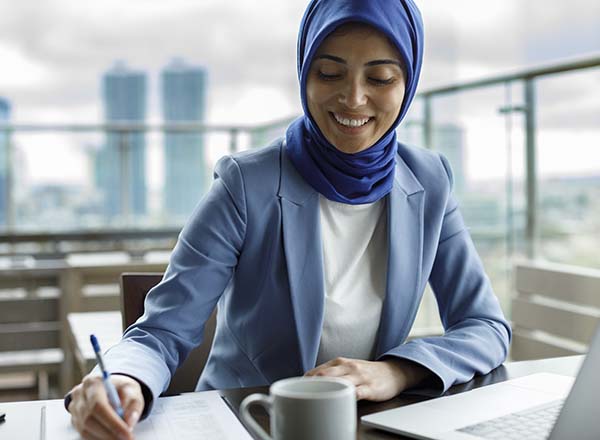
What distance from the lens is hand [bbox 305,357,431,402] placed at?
0.99m

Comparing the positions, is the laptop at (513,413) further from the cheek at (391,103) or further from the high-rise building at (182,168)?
the high-rise building at (182,168)

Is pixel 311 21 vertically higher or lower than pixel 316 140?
higher

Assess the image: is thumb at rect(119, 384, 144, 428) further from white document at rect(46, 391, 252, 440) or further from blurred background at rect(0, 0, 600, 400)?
blurred background at rect(0, 0, 600, 400)

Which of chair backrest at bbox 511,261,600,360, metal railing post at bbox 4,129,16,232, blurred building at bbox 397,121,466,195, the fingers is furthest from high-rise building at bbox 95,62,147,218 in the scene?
the fingers

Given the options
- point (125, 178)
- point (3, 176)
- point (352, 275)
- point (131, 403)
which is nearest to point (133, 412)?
point (131, 403)

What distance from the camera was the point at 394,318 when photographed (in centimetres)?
123

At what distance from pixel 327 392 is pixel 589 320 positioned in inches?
60.9

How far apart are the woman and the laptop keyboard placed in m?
0.14

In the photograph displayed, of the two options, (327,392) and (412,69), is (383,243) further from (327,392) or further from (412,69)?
(327,392)

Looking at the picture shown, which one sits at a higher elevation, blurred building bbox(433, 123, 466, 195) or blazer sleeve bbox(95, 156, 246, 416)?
blurred building bbox(433, 123, 466, 195)

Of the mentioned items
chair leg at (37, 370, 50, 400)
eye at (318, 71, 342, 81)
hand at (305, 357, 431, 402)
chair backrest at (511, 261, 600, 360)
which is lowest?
chair leg at (37, 370, 50, 400)

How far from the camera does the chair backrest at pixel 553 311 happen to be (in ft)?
6.86

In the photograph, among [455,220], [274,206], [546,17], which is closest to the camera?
[274,206]

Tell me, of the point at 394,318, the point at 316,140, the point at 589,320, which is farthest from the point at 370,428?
the point at 589,320
